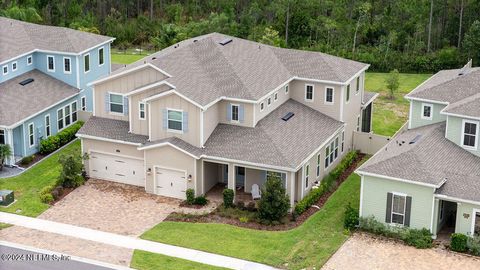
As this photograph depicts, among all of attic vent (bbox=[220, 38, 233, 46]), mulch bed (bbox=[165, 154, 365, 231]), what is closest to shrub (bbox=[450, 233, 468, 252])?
mulch bed (bbox=[165, 154, 365, 231])

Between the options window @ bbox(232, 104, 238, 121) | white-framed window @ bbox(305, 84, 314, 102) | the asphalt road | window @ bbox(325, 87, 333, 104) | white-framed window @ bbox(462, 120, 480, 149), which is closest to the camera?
the asphalt road

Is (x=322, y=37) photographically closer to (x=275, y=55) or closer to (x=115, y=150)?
(x=275, y=55)

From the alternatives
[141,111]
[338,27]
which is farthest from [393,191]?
[338,27]

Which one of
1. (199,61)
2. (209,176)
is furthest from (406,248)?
(199,61)

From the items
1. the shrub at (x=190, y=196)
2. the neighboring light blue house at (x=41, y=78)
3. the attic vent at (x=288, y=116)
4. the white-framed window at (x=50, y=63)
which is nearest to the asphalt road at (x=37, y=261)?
the shrub at (x=190, y=196)

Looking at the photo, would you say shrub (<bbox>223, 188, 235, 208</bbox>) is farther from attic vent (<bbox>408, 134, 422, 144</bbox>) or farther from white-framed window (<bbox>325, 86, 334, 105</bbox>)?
attic vent (<bbox>408, 134, 422, 144</bbox>)

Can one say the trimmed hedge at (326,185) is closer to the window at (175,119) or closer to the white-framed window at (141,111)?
the window at (175,119)
